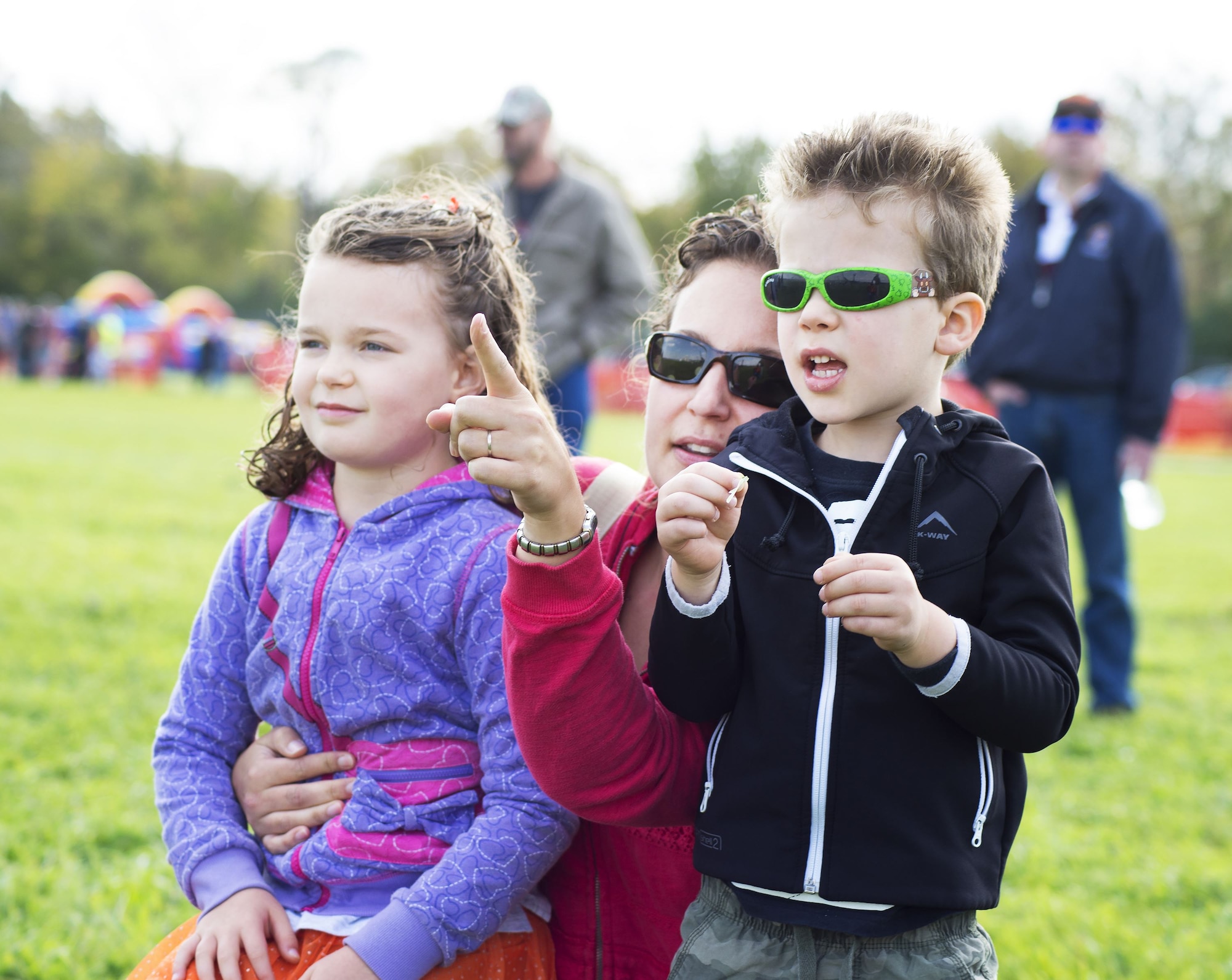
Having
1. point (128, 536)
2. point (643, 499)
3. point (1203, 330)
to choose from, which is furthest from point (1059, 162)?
point (1203, 330)

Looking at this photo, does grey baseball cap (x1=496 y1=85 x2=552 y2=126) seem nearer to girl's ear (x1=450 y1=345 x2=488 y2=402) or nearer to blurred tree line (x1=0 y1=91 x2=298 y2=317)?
girl's ear (x1=450 y1=345 x2=488 y2=402)

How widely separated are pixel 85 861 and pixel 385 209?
243 cm

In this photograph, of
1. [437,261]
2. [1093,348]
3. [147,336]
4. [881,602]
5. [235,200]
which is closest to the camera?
[881,602]

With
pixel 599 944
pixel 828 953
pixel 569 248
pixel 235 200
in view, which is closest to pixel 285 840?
pixel 599 944

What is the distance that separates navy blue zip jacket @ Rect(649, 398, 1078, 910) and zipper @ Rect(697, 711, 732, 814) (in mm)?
32

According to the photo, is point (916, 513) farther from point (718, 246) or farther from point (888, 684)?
point (718, 246)

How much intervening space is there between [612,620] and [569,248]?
4740 millimetres

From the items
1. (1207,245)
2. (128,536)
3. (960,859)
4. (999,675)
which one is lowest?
(128,536)

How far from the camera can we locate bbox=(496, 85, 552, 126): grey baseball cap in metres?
5.97

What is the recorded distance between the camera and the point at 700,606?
1521 mm

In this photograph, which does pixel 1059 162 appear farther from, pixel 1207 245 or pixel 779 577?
pixel 1207 245

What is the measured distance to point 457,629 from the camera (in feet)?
5.99

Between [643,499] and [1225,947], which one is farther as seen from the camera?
[1225,947]

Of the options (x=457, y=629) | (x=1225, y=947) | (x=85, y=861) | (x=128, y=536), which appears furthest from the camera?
(x=128, y=536)
